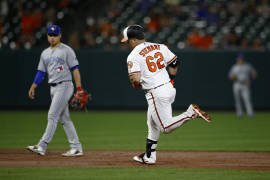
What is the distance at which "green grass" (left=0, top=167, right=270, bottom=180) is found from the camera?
638 cm

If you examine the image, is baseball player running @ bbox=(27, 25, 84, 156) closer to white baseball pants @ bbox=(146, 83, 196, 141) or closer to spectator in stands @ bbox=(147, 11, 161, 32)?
white baseball pants @ bbox=(146, 83, 196, 141)

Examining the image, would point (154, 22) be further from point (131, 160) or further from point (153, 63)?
point (153, 63)

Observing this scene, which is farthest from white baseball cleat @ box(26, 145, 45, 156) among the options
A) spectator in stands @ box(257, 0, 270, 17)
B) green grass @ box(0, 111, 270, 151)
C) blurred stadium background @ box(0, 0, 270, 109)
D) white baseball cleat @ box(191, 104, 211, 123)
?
spectator in stands @ box(257, 0, 270, 17)

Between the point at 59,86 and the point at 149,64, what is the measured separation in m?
1.81

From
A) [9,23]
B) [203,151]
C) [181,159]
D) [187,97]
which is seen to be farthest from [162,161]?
[9,23]

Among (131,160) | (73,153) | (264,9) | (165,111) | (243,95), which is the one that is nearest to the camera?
(165,111)

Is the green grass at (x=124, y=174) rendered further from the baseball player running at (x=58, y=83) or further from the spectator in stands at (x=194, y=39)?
the spectator in stands at (x=194, y=39)

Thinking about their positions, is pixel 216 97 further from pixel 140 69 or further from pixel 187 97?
pixel 140 69

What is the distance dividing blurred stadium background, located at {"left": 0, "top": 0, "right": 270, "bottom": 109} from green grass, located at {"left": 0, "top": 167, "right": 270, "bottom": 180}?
12.7m

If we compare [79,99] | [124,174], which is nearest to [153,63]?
[124,174]

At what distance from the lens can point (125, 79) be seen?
1970 cm

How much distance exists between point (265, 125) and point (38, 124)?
251 inches

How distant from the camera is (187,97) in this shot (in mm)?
19594

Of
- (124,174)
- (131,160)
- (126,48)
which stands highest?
(126,48)
